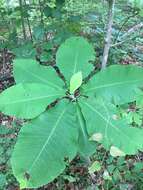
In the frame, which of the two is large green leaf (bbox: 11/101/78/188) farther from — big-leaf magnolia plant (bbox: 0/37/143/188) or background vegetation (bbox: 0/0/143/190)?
background vegetation (bbox: 0/0/143/190)

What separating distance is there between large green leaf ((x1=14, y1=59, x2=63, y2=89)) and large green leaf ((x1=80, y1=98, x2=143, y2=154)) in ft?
0.67

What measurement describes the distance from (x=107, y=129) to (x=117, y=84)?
9.7 inches

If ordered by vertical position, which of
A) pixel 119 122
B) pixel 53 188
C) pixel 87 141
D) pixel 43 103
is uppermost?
pixel 43 103

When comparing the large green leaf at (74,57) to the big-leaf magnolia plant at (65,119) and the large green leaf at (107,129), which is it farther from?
the large green leaf at (107,129)

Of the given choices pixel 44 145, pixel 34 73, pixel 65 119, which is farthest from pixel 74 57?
pixel 44 145

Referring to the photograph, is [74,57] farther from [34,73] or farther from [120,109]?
[120,109]

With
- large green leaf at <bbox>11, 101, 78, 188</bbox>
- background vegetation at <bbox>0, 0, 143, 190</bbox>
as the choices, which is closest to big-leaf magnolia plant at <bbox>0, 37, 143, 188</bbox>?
large green leaf at <bbox>11, 101, 78, 188</bbox>

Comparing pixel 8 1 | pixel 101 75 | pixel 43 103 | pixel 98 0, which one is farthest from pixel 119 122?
pixel 98 0

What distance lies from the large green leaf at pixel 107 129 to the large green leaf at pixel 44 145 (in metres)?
0.08

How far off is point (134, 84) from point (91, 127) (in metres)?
0.33

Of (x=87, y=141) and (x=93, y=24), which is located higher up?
(x=87, y=141)

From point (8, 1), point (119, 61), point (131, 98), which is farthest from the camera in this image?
Result: point (8, 1)

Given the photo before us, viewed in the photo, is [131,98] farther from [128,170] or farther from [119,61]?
[119,61]

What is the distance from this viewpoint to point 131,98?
1.79m
